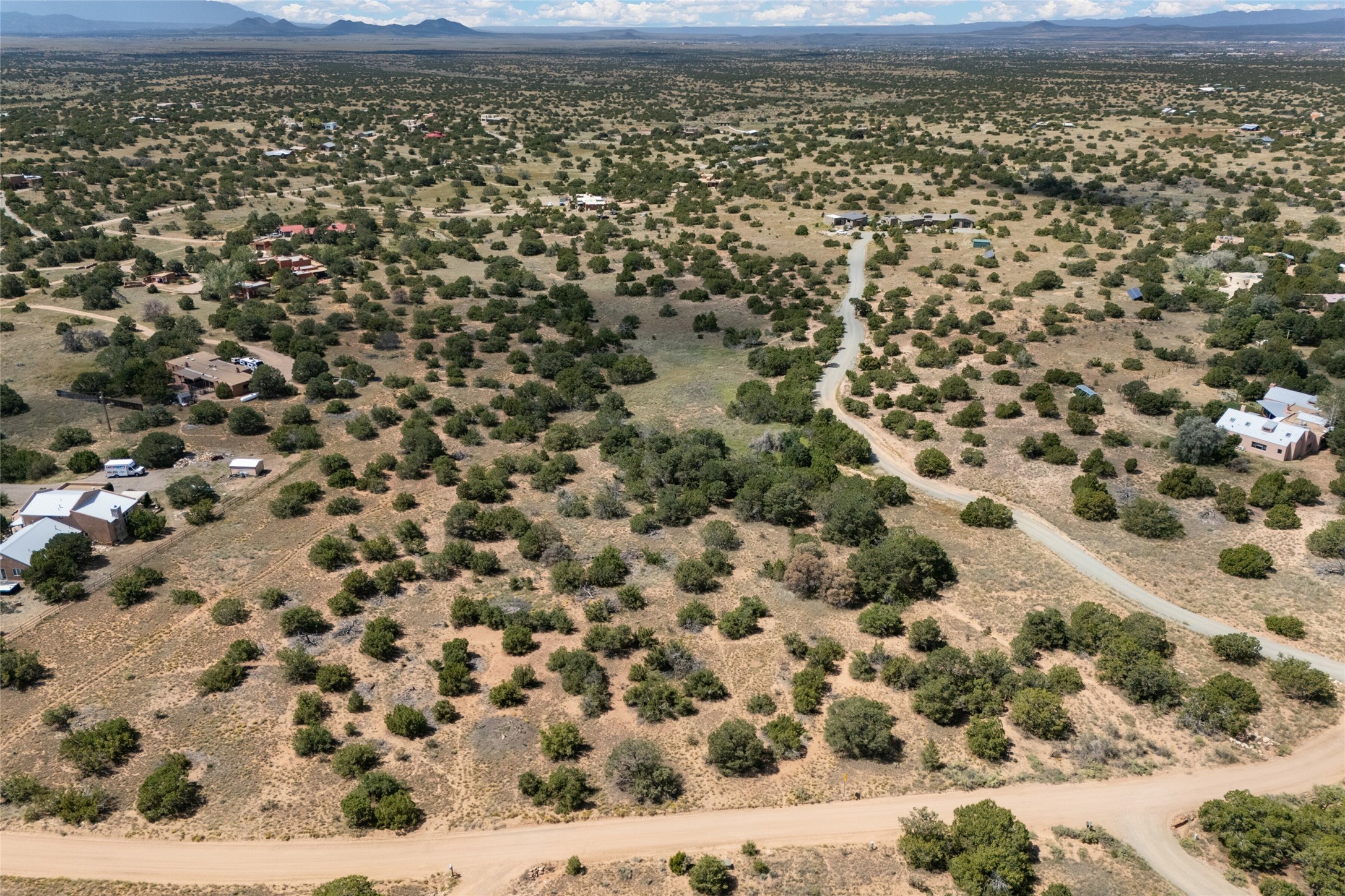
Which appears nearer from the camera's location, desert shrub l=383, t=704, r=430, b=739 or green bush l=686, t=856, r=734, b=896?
green bush l=686, t=856, r=734, b=896

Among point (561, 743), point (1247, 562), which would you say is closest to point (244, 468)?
point (561, 743)

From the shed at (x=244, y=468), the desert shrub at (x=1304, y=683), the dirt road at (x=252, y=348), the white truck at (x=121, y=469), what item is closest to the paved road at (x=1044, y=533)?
the desert shrub at (x=1304, y=683)

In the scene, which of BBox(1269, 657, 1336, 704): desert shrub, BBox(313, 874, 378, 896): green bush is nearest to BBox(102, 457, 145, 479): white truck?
BBox(313, 874, 378, 896): green bush

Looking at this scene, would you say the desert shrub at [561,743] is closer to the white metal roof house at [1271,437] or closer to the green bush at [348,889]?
the green bush at [348,889]

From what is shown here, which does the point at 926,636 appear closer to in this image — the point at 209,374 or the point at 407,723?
the point at 407,723

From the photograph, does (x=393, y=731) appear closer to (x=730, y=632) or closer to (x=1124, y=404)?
(x=730, y=632)

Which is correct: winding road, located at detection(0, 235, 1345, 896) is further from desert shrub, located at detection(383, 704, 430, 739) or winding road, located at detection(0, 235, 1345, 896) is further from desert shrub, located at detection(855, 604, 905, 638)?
desert shrub, located at detection(855, 604, 905, 638)

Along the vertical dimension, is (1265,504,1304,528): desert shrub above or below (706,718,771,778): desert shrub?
above
